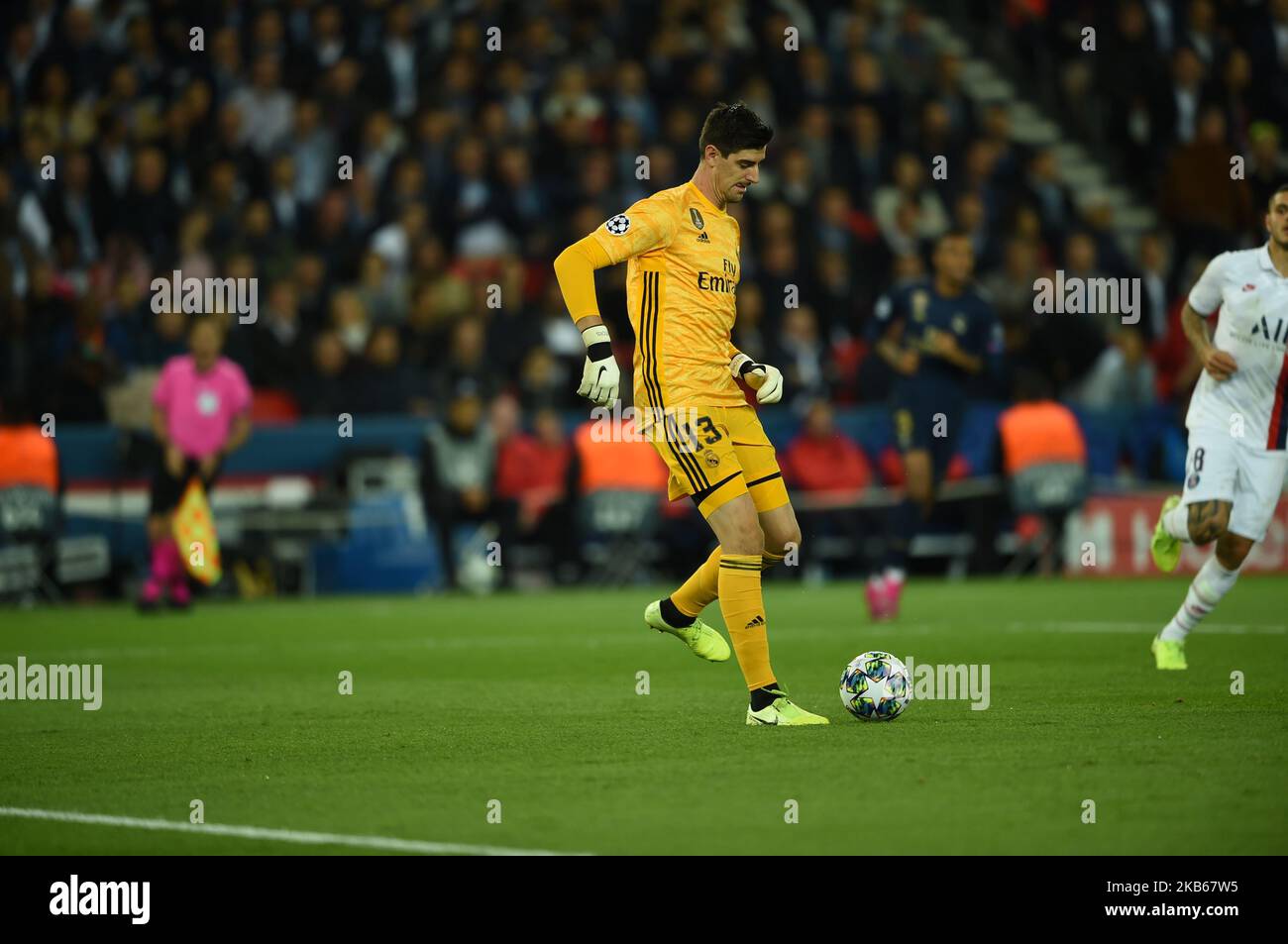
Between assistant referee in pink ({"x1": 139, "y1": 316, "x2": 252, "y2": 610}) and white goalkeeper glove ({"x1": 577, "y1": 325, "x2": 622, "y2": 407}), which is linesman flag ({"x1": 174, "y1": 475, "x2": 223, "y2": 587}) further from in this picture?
white goalkeeper glove ({"x1": 577, "y1": 325, "x2": 622, "y2": 407})

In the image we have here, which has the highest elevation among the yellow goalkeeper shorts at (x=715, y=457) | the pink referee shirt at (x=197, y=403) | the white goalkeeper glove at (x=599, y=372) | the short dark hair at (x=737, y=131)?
the short dark hair at (x=737, y=131)

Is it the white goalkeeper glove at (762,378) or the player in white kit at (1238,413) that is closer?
the white goalkeeper glove at (762,378)

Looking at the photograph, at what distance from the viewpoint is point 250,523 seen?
19.1m

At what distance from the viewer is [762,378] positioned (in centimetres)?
869

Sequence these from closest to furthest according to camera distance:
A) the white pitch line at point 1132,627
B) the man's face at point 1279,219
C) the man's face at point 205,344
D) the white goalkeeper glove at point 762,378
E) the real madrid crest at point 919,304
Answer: the white goalkeeper glove at point 762,378
the man's face at point 1279,219
the white pitch line at point 1132,627
the real madrid crest at point 919,304
the man's face at point 205,344

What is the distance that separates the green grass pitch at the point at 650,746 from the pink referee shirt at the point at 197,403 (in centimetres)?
297

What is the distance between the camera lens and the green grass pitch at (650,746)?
244 inches

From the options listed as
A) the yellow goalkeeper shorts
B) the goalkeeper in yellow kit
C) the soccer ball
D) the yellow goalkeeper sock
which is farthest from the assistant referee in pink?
the soccer ball

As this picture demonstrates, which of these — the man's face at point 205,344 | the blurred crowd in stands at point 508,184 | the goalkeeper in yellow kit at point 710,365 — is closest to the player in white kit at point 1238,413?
the goalkeeper in yellow kit at point 710,365

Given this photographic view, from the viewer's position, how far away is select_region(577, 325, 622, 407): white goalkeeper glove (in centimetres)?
798

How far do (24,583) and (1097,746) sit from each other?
1301 cm

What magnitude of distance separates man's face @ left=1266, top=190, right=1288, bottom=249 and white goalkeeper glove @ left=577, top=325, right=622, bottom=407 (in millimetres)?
3919

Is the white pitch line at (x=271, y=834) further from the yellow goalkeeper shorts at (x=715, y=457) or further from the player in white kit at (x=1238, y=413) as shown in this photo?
the player in white kit at (x=1238, y=413)
